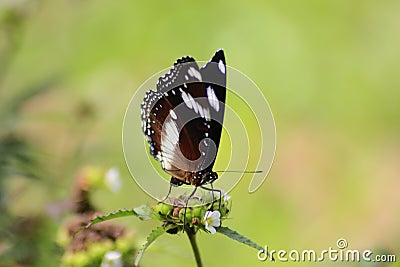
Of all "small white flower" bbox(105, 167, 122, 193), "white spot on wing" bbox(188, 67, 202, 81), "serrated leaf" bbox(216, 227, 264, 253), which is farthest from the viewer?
"small white flower" bbox(105, 167, 122, 193)

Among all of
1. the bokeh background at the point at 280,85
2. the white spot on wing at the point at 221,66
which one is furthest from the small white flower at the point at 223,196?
the bokeh background at the point at 280,85

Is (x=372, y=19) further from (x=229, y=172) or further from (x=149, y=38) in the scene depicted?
(x=229, y=172)

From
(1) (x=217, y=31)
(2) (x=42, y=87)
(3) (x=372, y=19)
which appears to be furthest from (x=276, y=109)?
(2) (x=42, y=87)

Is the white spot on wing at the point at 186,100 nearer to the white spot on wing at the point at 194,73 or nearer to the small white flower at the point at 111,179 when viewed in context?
the white spot on wing at the point at 194,73

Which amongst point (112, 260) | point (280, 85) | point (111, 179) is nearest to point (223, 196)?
point (112, 260)

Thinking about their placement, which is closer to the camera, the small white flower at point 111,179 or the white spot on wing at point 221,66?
the white spot on wing at point 221,66

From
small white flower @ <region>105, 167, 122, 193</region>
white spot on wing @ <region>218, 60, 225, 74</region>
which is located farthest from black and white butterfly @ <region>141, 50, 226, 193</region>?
small white flower @ <region>105, 167, 122, 193</region>

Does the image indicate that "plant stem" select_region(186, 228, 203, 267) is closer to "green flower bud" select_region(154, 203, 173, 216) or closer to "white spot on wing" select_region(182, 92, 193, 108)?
"green flower bud" select_region(154, 203, 173, 216)
